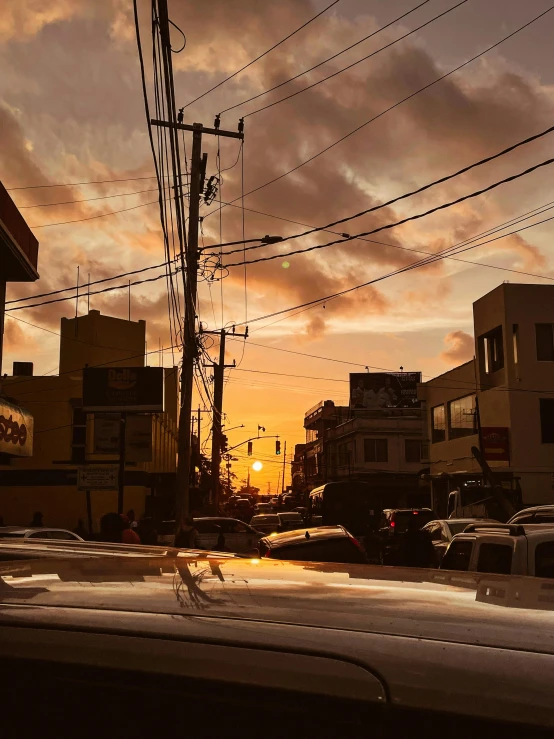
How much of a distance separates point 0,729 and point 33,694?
96 mm

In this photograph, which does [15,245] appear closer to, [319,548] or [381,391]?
[319,548]

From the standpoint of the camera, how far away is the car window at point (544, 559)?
7310 mm

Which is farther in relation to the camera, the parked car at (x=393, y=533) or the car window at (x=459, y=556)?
the parked car at (x=393, y=533)

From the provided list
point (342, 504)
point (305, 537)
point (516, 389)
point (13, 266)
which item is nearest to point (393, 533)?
point (305, 537)

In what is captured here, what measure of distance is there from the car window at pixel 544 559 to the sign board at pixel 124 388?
84.9 feet

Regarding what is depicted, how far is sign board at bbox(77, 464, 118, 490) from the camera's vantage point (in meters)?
22.8

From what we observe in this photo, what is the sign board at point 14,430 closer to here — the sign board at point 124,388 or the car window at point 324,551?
the car window at point 324,551

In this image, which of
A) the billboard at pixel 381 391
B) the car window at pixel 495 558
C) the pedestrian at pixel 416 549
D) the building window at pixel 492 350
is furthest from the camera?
the billboard at pixel 381 391

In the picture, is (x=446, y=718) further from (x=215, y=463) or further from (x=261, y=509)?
Answer: (x=261, y=509)

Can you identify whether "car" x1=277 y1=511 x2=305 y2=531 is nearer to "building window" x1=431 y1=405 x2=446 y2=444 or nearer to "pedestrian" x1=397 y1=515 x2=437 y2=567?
"building window" x1=431 y1=405 x2=446 y2=444

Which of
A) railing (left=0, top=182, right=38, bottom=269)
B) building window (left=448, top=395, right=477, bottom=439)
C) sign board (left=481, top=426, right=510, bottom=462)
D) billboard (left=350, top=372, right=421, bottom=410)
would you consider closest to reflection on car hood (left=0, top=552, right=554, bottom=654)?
railing (left=0, top=182, right=38, bottom=269)

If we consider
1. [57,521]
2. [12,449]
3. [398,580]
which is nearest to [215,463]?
[57,521]

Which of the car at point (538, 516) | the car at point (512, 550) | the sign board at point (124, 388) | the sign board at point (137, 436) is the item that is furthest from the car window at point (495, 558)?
the sign board at point (137, 436)

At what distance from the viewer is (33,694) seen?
64.4 inches
